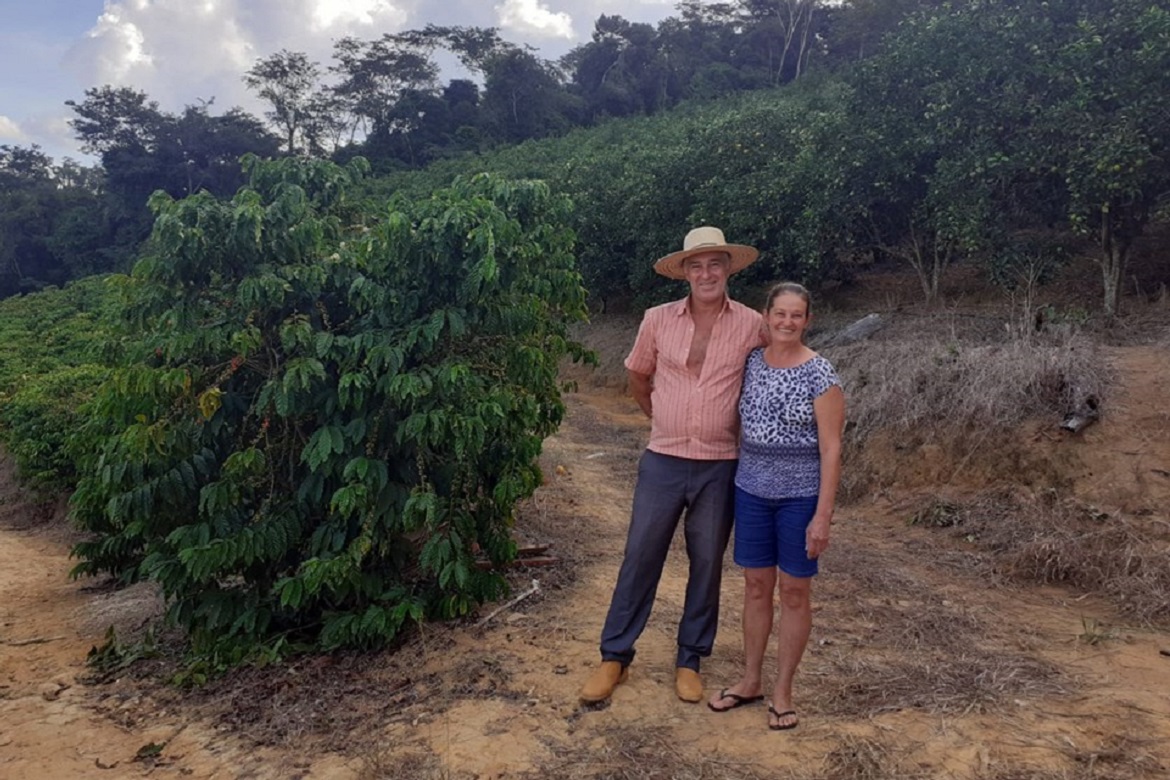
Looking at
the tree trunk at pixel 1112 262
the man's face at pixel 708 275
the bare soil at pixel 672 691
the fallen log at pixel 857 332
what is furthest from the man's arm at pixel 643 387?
the tree trunk at pixel 1112 262

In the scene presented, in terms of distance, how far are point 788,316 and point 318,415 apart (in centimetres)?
228

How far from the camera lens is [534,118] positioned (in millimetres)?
32969

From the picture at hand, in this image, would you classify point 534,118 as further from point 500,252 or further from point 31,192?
point 500,252

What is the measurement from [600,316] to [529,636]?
492 inches

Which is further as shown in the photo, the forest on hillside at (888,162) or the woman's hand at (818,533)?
the forest on hillside at (888,162)

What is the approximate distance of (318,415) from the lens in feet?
12.6

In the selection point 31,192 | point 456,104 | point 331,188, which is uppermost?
point 456,104

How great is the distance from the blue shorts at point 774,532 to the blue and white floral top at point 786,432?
39mm

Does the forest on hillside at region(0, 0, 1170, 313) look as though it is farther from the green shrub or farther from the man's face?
the green shrub

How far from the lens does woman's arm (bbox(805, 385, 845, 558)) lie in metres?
2.51

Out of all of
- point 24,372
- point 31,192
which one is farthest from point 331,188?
point 31,192

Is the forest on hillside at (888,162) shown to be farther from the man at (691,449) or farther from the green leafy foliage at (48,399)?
the green leafy foliage at (48,399)

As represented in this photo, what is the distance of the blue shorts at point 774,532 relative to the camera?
259cm

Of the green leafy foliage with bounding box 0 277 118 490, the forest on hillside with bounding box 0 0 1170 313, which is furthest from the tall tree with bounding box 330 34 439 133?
the green leafy foliage with bounding box 0 277 118 490
